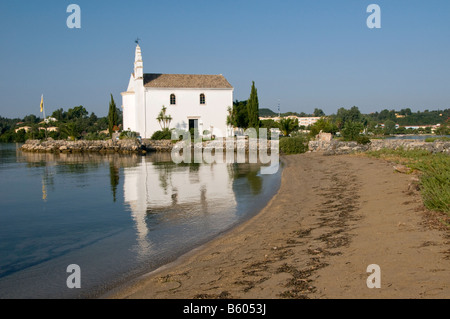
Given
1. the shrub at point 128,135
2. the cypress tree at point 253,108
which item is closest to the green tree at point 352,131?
the cypress tree at point 253,108

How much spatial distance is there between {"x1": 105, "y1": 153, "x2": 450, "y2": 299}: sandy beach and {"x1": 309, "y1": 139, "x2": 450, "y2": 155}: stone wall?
948cm

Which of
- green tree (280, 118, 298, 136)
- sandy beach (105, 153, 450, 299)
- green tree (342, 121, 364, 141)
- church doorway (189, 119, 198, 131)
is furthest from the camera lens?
church doorway (189, 119, 198, 131)

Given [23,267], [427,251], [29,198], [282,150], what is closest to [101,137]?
[282,150]

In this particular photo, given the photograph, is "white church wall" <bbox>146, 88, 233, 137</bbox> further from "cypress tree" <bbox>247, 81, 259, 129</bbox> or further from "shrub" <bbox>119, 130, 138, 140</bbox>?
"cypress tree" <bbox>247, 81, 259, 129</bbox>

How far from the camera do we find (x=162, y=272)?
5695mm

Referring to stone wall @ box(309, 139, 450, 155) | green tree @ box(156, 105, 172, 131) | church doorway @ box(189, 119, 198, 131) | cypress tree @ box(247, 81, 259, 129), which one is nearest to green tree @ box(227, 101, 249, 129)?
cypress tree @ box(247, 81, 259, 129)

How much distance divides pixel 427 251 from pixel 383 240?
2.69ft

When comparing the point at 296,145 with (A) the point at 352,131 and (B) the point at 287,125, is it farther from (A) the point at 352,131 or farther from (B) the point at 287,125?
(B) the point at 287,125

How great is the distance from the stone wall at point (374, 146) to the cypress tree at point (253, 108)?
1212 cm

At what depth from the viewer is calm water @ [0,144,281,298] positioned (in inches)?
235

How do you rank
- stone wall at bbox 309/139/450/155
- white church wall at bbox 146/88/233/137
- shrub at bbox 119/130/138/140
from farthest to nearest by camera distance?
white church wall at bbox 146/88/233/137, shrub at bbox 119/130/138/140, stone wall at bbox 309/139/450/155

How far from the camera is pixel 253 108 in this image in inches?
1608

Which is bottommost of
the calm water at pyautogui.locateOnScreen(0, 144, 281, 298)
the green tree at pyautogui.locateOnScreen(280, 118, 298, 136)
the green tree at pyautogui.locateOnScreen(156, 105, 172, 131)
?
the calm water at pyautogui.locateOnScreen(0, 144, 281, 298)
